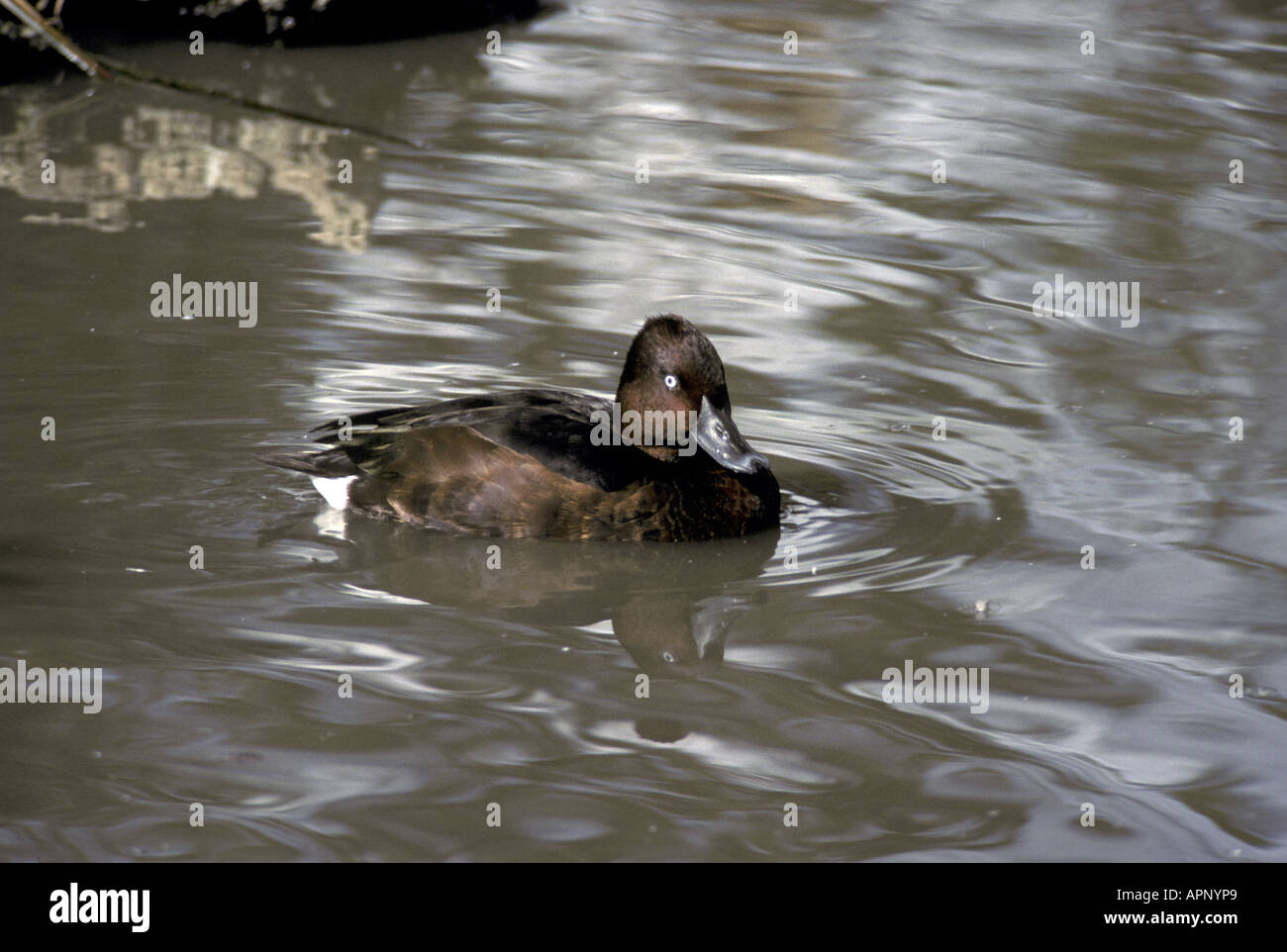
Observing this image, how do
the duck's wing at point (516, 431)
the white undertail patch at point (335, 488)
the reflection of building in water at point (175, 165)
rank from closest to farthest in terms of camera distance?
the duck's wing at point (516, 431), the white undertail patch at point (335, 488), the reflection of building in water at point (175, 165)

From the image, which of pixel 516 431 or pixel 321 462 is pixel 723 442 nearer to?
pixel 516 431

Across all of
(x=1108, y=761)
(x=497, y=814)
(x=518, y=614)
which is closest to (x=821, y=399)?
(x=518, y=614)

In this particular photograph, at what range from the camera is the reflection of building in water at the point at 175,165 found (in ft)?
32.1

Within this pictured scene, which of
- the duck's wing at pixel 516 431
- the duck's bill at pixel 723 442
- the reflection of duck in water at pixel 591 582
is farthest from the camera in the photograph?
the duck's bill at pixel 723 442

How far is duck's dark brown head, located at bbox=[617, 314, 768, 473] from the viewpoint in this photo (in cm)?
606

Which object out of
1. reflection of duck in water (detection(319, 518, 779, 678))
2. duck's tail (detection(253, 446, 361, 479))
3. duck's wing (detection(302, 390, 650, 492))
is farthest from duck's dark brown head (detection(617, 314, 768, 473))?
duck's tail (detection(253, 446, 361, 479))

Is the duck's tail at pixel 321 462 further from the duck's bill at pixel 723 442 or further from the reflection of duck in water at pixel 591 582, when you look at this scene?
the duck's bill at pixel 723 442

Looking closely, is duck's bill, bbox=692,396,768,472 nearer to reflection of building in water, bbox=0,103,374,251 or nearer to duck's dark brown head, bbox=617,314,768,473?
duck's dark brown head, bbox=617,314,768,473

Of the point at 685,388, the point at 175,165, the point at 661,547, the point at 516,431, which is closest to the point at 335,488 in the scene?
the point at 516,431

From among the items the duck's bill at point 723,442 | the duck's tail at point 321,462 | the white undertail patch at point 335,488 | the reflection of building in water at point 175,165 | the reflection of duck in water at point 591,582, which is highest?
the reflection of building in water at point 175,165

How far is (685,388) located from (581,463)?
0.50m

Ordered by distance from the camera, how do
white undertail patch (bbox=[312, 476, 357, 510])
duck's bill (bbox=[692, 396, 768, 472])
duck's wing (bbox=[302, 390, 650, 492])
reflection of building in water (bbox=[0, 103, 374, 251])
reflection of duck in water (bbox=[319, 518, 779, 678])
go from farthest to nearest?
1. reflection of building in water (bbox=[0, 103, 374, 251])
2. white undertail patch (bbox=[312, 476, 357, 510])
3. duck's bill (bbox=[692, 396, 768, 472])
4. duck's wing (bbox=[302, 390, 650, 492])
5. reflection of duck in water (bbox=[319, 518, 779, 678])

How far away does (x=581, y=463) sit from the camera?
590 cm

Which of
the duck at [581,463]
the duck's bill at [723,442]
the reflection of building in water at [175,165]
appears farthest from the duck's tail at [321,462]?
the reflection of building in water at [175,165]
